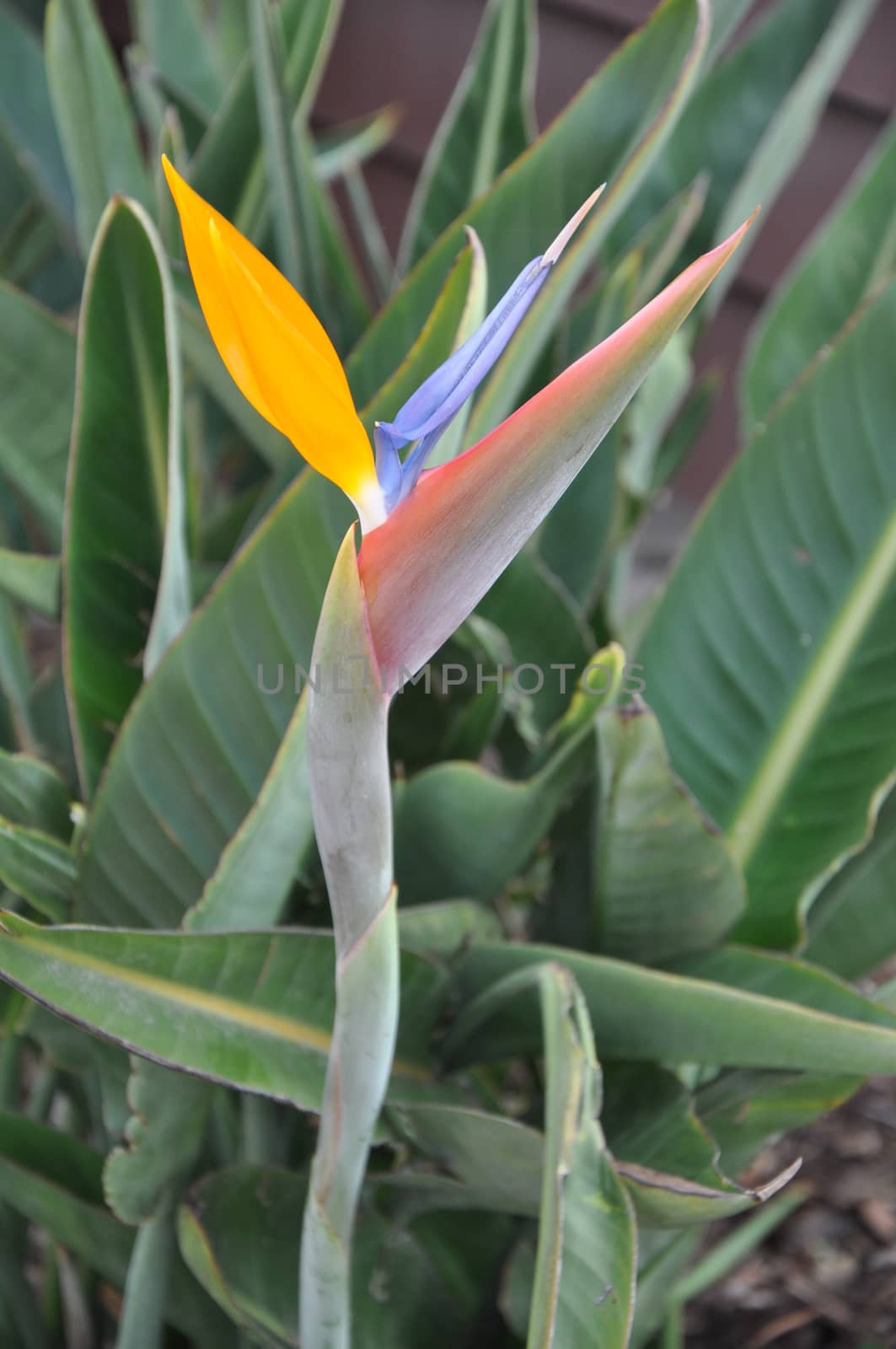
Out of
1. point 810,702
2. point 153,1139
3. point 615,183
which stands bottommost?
point 153,1139

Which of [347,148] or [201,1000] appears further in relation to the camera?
[347,148]

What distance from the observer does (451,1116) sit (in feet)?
1.23

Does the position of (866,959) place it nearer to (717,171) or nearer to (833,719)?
(833,719)

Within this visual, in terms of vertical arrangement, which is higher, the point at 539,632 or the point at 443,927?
the point at 539,632

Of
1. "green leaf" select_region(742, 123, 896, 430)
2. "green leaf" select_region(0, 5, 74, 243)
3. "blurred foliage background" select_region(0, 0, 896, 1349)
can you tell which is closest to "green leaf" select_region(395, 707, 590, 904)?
"blurred foliage background" select_region(0, 0, 896, 1349)

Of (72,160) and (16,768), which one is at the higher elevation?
(72,160)

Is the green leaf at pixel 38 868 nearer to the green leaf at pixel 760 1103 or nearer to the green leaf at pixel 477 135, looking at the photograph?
the green leaf at pixel 760 1103

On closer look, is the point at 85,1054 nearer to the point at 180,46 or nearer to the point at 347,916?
the point at 347,916

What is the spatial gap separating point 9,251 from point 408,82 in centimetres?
90

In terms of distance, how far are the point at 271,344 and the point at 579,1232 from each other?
0.87ft

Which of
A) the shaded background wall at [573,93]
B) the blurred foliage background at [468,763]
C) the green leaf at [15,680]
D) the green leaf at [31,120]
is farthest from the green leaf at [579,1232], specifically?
the shaded background wall at [573,93]

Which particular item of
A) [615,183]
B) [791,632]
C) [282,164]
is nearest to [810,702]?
[791,632]

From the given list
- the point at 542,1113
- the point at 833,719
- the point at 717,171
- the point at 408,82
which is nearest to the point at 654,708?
the point at 833,719

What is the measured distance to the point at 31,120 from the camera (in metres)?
0.70
